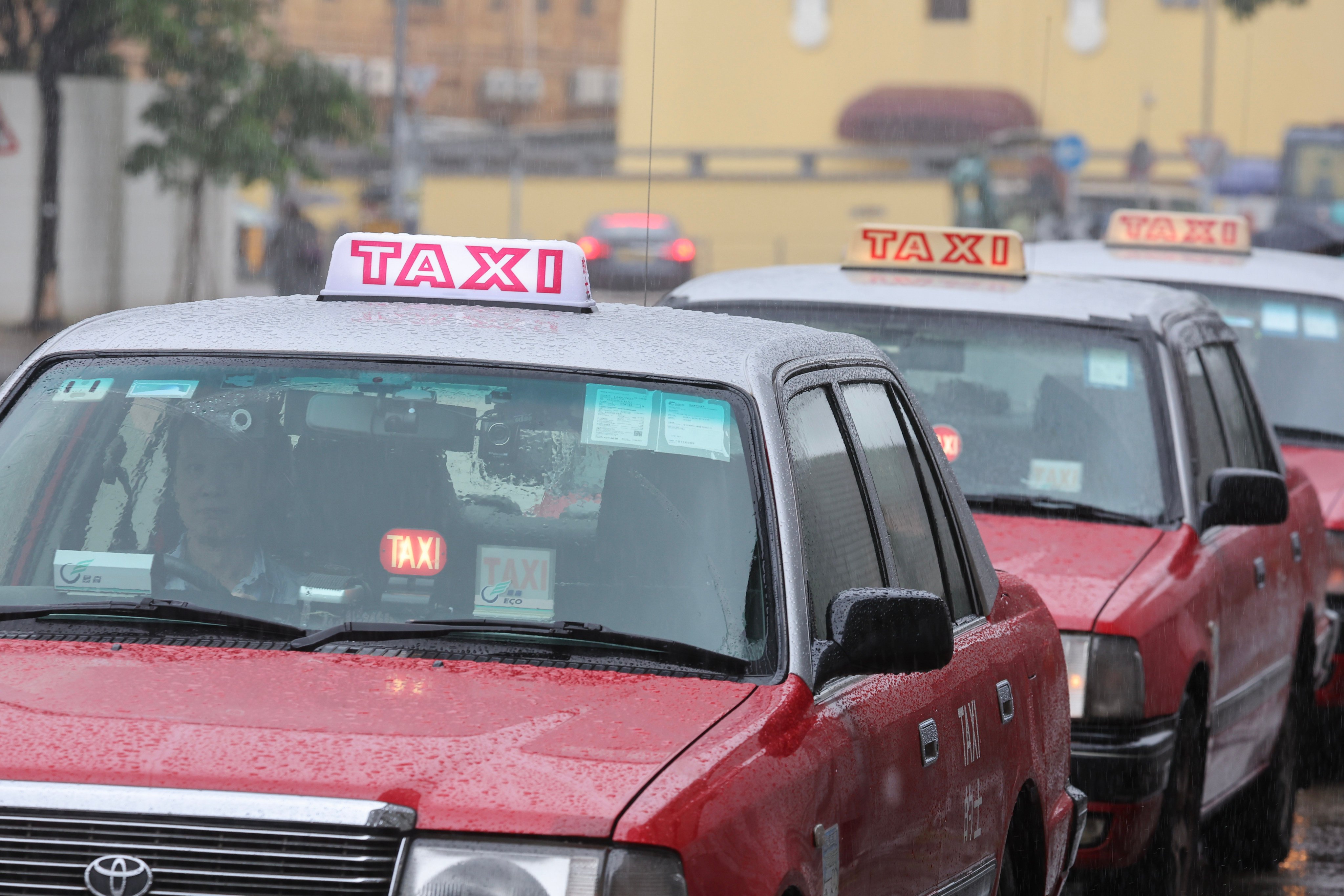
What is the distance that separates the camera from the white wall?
99.1 feet

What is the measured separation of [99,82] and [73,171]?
1249 millimetres

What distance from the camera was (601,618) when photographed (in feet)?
11.4

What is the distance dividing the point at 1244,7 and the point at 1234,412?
34754mm

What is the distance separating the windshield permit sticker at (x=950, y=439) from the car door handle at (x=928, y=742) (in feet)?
9.14

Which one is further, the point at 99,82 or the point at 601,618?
the point at 99,82

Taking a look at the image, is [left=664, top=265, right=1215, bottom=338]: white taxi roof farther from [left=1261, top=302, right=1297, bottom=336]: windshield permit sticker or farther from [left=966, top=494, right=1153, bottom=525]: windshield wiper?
[left=1261, top=302, right=1297, bottom=336]: windshield permit sticker

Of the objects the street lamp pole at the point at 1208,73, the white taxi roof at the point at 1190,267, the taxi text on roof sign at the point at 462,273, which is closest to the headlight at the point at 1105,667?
the taxi text on roof sign at the point at 462,273

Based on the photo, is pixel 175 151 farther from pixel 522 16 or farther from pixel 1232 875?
pixel 522 16

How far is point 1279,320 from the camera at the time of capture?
30.7ft

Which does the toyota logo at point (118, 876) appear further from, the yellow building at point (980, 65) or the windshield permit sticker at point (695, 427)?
the yellow building at point (980, 65)

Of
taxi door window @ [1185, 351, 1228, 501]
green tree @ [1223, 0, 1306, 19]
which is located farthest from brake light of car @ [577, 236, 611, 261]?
taxi door window @ [1185, 351, 1228, 501]

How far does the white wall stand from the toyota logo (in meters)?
28.1

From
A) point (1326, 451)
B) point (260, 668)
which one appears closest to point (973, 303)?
point (1326, 451)

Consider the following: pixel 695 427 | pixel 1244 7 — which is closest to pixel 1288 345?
pixel 695 427
